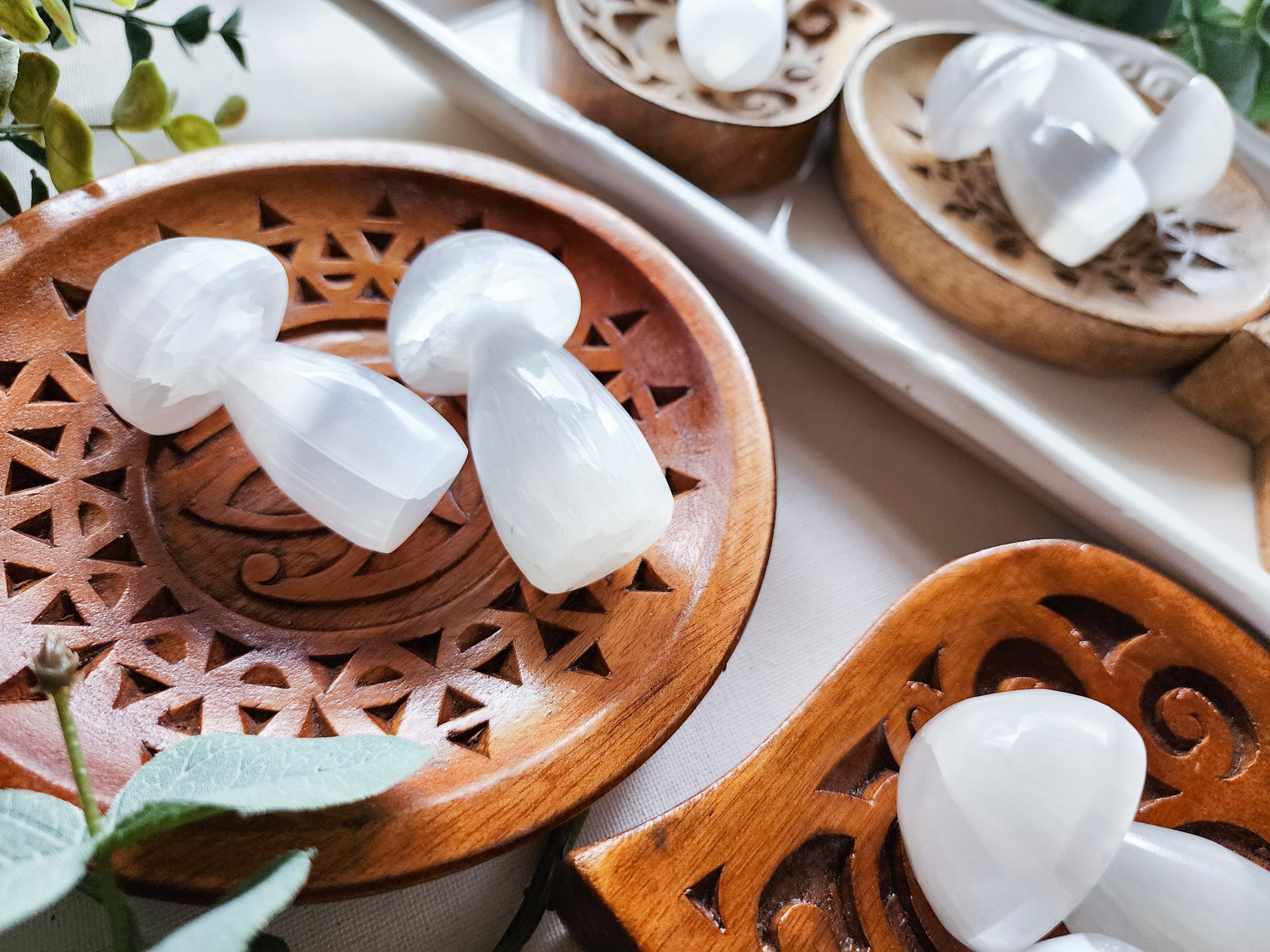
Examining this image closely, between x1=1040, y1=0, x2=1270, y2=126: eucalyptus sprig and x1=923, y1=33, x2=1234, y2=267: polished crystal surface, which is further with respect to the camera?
x1=1040, y1=0, x2=1270, y2=126: eucalyptus sprig

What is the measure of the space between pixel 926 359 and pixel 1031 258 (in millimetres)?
87

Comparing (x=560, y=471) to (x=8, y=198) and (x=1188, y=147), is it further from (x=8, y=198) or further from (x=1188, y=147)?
(x=1188, y=147)

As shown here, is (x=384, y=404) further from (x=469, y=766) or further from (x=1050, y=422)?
(x=1050, y=422)


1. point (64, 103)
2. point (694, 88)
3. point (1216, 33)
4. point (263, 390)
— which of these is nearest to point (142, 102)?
point (64, 103)

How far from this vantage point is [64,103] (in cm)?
37

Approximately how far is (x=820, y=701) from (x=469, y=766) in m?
0.11

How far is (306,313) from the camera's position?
0.36m

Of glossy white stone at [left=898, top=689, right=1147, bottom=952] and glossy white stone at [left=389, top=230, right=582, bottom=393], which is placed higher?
glossy white stone at [left=389, top=230, right=582, bottom=393]

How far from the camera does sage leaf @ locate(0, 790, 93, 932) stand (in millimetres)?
157

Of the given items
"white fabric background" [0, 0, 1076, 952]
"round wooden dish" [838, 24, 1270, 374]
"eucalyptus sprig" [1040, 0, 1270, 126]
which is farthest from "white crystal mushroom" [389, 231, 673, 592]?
"eucalyptus sprig" [1040, 0, 1270, 126]

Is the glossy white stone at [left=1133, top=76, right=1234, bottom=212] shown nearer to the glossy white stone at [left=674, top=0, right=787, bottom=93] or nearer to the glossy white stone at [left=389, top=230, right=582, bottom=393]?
the glossy white stone at [left=674, top=0, right=787, bottom=93]

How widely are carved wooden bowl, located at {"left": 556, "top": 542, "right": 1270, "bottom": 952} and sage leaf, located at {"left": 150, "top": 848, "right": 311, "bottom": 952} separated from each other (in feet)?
0.35

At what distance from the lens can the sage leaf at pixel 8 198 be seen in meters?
0.35

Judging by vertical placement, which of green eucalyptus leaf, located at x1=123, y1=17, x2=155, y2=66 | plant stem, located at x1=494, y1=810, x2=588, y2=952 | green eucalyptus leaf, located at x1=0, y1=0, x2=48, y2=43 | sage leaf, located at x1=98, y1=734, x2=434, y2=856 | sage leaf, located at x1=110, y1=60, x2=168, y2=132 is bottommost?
plant stem, located at x1=494, y1=810, x2=588, y2=952
